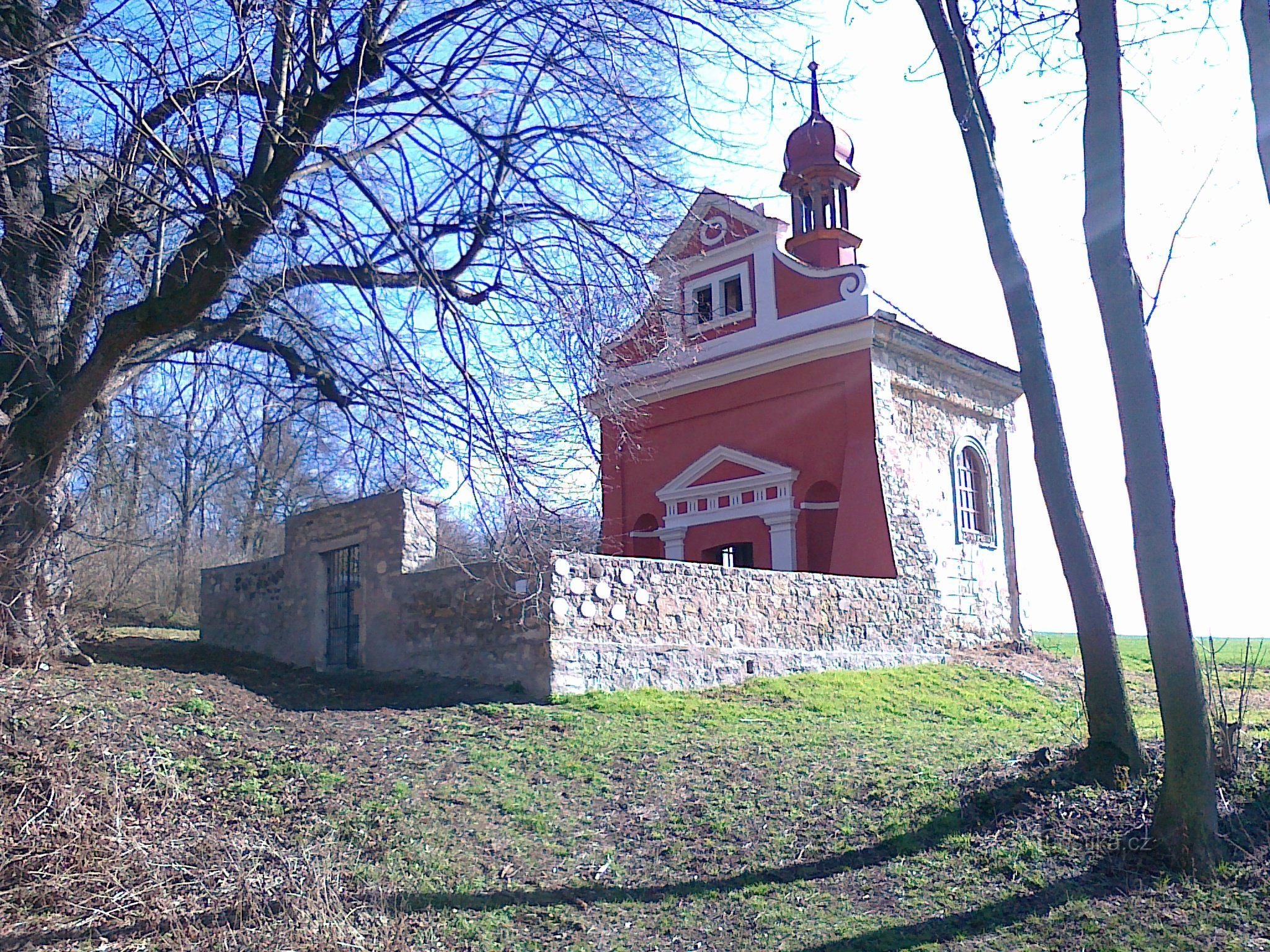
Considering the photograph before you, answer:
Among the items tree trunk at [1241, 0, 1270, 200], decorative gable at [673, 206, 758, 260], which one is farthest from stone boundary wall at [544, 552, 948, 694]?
decorative gable at [673, 206, 758, 260]

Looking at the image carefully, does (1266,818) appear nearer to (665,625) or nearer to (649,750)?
(649,750)

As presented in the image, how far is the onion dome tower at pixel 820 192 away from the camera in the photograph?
770 inches

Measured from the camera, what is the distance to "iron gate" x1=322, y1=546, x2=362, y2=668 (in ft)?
42.2

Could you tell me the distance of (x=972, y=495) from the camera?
1967 cm

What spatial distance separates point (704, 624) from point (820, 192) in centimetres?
1101

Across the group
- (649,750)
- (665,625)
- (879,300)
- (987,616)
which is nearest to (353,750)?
(649,750)

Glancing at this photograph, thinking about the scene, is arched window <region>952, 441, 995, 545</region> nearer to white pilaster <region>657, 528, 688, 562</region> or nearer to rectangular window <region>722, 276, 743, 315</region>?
rectangular window <region>722, 276, 743, 315</region>

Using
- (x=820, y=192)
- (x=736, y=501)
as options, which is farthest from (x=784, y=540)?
(x=820, y=192)

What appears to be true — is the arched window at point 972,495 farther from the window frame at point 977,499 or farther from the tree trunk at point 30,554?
the tree trunk at point 30,554

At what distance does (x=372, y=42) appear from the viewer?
22.8 feet

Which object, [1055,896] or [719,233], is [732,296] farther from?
[1055,896]

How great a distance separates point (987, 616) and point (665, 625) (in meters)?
9.24

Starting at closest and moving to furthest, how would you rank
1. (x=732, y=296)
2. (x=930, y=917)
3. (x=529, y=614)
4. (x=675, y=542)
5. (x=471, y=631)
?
1. (x=930, y=917)
2. (x=529, y=614)
3. (x=471, y=631)
4. (x=675, y=542)
5. (x=732, y=296)

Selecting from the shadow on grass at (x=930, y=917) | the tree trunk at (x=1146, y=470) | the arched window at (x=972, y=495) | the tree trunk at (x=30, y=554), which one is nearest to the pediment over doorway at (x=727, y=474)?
the arched window at (x=972, y=495)
